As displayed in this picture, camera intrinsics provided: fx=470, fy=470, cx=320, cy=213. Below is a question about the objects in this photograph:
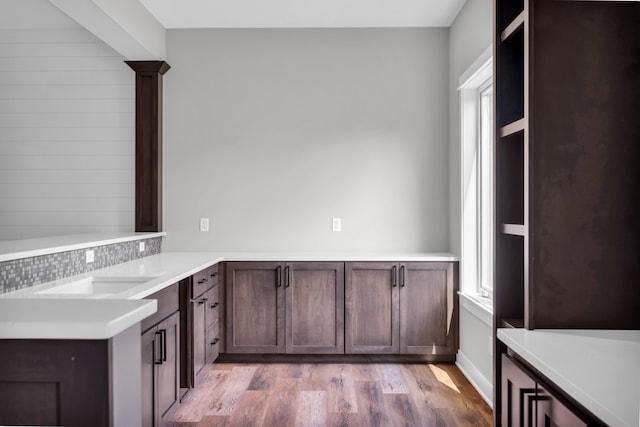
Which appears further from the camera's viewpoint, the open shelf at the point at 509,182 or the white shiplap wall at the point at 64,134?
the white shiplap wall at the point at 64,134

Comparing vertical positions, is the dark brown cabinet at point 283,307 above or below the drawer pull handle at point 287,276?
below

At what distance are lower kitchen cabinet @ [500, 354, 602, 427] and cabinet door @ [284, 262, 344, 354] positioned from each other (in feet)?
7.09

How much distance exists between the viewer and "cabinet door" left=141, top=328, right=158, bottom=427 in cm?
220

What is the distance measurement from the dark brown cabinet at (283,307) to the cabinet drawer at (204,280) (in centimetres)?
17

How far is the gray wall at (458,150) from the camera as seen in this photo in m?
3.06

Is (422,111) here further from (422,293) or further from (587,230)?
(587,230)

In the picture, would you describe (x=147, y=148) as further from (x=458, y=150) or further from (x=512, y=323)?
(x=512, y=323)

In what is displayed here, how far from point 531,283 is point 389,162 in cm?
257

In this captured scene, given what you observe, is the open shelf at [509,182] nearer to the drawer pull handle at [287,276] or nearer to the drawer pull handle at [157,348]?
the drawer pull handle at [157,348]

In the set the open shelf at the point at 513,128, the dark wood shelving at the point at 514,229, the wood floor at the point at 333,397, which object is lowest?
the wood floor at the point at 333,397

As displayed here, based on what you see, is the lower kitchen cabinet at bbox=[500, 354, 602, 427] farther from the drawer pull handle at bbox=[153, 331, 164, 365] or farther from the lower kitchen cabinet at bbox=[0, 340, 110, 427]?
the drawer pull handle at bbox=[153, 331, 164, 365]

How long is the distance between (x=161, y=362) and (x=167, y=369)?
131mm

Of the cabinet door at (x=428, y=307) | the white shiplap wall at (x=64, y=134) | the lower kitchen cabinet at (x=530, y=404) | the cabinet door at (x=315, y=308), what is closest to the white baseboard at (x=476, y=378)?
the cabinet door at (x=428, y=307)

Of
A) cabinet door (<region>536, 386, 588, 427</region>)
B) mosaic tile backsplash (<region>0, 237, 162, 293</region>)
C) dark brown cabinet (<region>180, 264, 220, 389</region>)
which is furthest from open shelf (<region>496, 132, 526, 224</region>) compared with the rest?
mosaic tile backsplash (<region>0, 237, 162, 293</region>)
